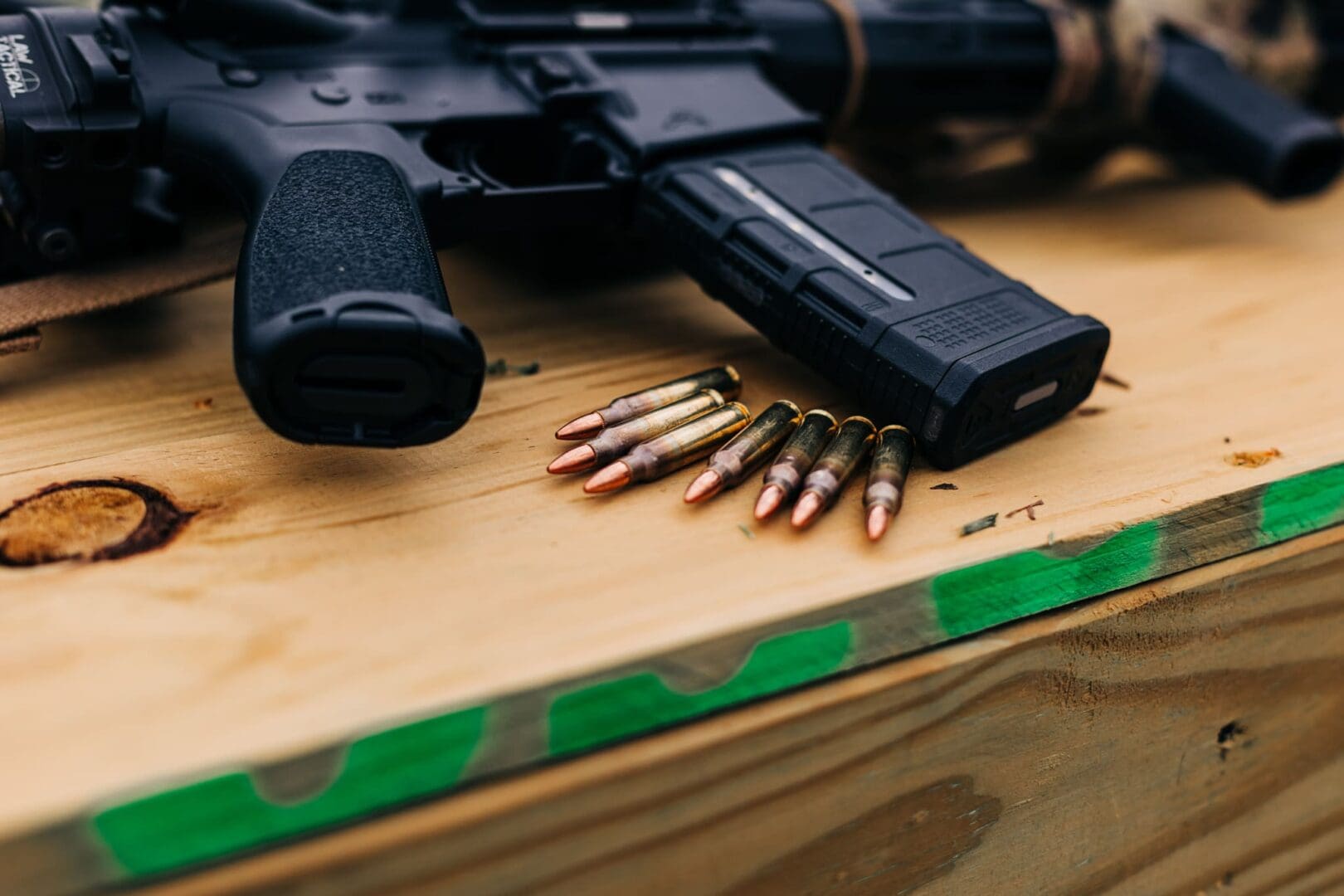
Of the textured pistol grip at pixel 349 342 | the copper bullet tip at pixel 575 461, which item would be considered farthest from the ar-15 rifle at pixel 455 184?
the copper bullet tip at pixel 575 461

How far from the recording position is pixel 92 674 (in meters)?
0.59

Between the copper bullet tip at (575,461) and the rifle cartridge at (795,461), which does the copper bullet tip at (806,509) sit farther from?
the copper bullet tip at (575,461)

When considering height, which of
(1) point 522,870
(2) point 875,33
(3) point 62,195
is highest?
(2) point 875,33

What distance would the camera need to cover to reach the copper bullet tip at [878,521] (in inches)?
28.7

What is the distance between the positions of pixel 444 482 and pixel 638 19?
60cm

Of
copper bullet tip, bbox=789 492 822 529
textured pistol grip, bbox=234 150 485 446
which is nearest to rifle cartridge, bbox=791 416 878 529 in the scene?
copper bullet tip, bbox=789 492 822 529

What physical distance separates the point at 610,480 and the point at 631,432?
0.06 meters

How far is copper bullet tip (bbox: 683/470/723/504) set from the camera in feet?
2.53

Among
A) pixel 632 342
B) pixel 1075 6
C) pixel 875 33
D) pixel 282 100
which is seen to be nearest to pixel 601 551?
pixel 632 342

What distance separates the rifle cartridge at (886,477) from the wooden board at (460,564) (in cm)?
2

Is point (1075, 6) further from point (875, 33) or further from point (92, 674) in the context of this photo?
point (92, 674)

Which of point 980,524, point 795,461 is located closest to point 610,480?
point 795,461

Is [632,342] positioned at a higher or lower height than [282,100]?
lower

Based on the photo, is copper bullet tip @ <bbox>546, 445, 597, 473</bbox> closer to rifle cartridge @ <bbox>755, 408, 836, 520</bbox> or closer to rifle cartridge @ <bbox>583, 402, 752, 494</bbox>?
rifle cartridge @ <bbox>583, 402, 752, 494</bbox>
